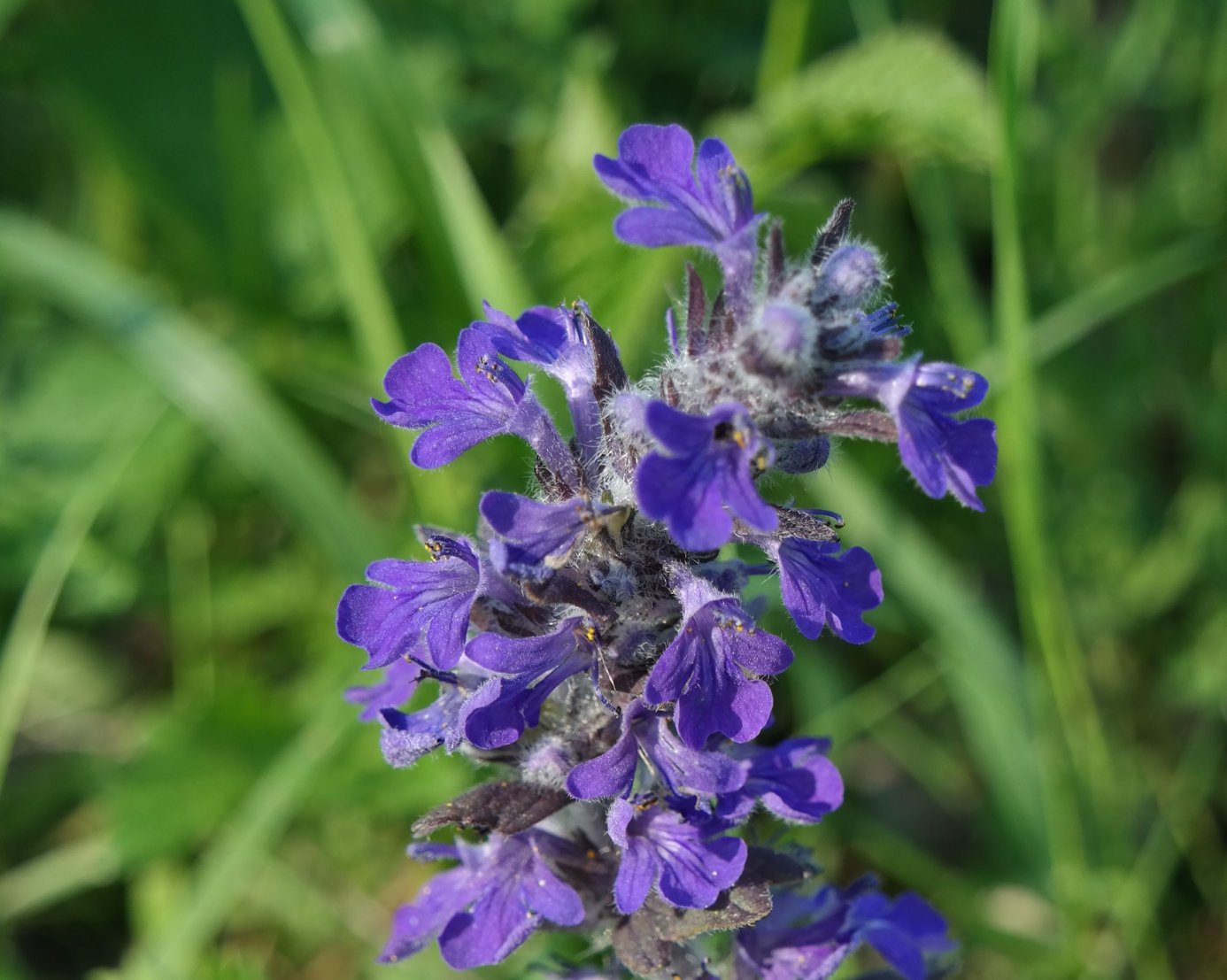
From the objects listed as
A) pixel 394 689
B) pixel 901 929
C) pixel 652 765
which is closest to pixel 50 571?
pixel 394 689

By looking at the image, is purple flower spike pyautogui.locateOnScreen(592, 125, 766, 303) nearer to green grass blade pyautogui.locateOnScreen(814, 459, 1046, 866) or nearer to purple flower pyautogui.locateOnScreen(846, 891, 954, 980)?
purple flower pyautogui.locateOnScreen(846, 891, 954, 980)

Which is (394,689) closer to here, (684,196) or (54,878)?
(684,196)

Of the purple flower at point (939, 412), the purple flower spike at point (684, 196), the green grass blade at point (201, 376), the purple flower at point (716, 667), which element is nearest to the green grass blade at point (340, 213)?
the green grass blade at point (201, 376)

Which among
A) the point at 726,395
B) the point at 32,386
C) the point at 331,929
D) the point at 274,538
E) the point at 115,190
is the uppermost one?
the point at 115,190

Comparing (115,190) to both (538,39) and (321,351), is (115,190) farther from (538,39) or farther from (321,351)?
(538,39)

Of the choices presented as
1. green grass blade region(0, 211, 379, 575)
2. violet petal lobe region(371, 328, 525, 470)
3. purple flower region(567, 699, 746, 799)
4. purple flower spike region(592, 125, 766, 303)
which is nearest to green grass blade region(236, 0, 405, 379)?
green grass blade region(0, 211, 379, 575)

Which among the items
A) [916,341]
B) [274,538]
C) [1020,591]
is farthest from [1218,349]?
[274,538]
